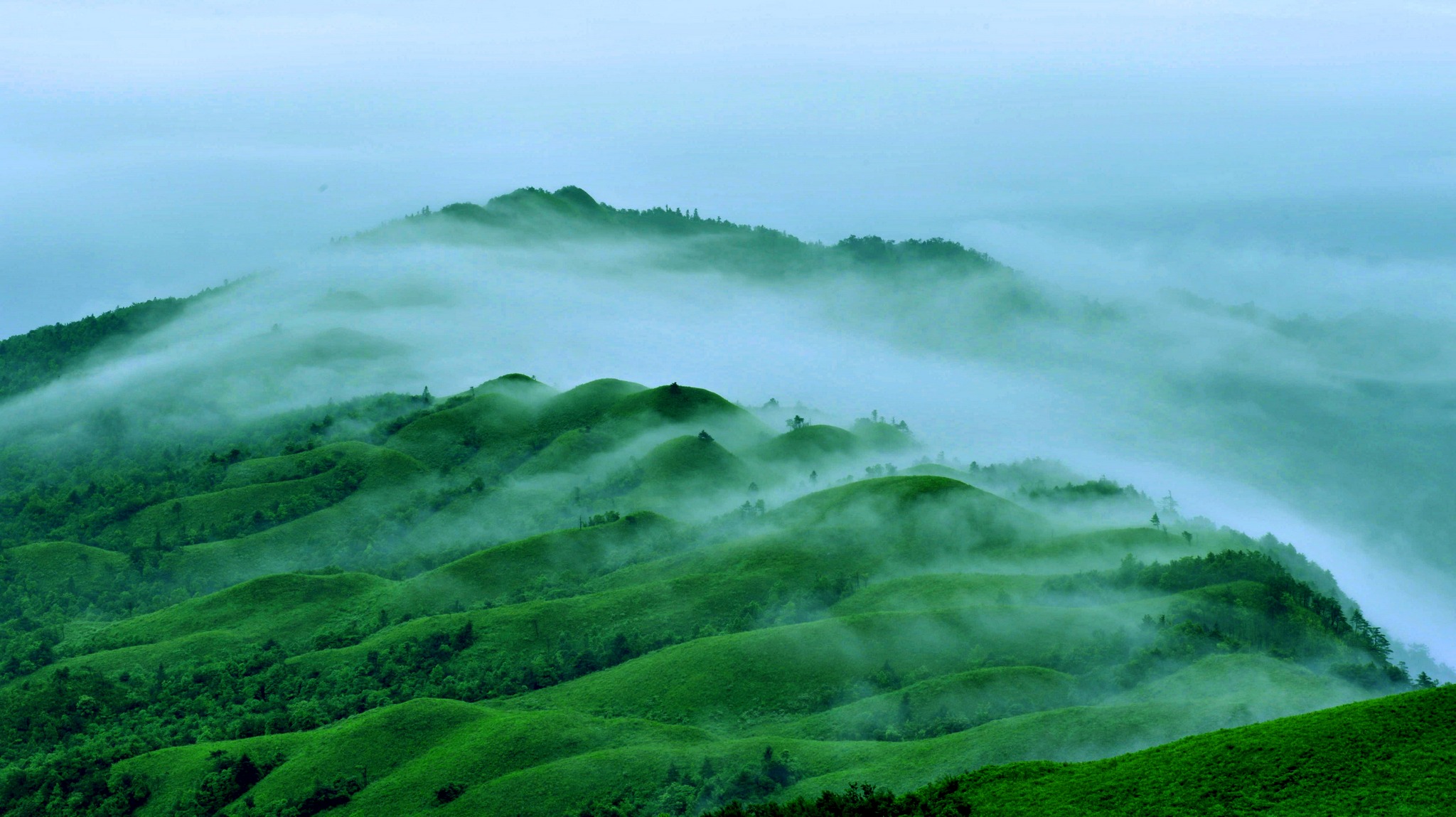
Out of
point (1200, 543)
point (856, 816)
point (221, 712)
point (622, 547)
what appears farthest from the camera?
point (622, 547)

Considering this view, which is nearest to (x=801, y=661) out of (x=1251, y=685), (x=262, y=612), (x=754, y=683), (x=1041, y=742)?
(x=754, y=683)

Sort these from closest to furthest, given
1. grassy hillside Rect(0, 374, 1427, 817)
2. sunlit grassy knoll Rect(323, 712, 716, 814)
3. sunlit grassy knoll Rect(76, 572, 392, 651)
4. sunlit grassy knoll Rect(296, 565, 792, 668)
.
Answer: sunlit grassy knoll Rect(323, 712, 716, 814), grassy hillside Rect(0, 374, 1427, 817), sunlit grassy knoll Rect(296, 565, 792, 668), sunlit grassy knoll Rect(76, 572, 392, 651)

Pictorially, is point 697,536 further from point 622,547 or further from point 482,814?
point 482,814

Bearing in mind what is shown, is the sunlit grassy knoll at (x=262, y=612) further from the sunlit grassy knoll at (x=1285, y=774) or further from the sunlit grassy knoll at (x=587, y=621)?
the sunlit grassy knoll at (x=1285, y=774)

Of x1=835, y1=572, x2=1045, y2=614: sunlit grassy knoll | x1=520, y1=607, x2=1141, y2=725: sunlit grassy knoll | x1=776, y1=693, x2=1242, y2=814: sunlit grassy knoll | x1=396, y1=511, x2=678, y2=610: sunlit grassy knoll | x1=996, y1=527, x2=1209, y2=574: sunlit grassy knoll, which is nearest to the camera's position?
x1=776, y1=693, x2=1242, y2=814: sunlit grassy knoll

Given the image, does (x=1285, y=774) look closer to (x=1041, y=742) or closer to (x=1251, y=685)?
(x=1041, y=742)

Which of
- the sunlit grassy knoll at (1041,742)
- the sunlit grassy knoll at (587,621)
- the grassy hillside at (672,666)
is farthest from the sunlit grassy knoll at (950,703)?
the sunlit grassy knoll at (587,621)

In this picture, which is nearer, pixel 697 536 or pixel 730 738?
pixel 730 738

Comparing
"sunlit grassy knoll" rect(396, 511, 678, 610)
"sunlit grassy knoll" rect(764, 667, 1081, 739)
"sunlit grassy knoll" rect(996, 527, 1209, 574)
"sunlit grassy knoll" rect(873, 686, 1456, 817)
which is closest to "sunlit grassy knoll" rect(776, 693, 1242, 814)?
"sunlit grassy knoll" rect(764, 667, 1081, 739)

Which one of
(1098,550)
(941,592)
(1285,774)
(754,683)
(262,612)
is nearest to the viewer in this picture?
(1285,774)

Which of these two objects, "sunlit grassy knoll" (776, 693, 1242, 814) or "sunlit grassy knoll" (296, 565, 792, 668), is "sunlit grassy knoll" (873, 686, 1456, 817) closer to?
"sunlit grassy knoll" (776, 693, 1242, 814)

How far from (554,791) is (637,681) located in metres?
31.2

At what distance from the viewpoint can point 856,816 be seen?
75812 millimetres

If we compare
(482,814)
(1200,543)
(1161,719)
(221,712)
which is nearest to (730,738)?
(482,814)
